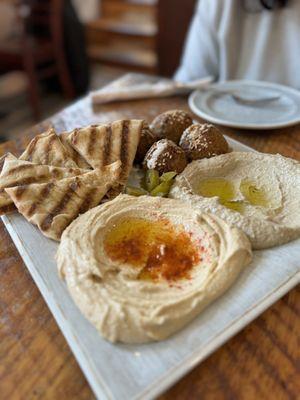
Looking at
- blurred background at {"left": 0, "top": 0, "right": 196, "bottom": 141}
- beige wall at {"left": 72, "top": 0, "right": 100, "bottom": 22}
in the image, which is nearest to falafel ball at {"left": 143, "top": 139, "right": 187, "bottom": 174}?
blurred background at {"left": 0, "top": 0, "right": 196, "bottom": 141}

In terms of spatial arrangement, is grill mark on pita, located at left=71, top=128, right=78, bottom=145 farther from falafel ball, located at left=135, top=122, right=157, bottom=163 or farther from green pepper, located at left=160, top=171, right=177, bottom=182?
green pepper, located at left=160, top=171, right=177, bottom=182

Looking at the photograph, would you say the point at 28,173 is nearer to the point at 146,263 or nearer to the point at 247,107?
the point at 146,263

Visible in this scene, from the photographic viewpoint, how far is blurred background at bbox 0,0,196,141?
4.39 metres

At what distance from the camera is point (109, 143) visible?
1584mm

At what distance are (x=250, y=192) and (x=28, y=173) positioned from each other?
2.65 feet

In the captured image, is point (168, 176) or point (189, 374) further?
point (168, 176)

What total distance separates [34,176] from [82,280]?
55 cm

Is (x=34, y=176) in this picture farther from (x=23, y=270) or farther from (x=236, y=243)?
(x=236, y=243)

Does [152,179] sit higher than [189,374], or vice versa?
[152,179]

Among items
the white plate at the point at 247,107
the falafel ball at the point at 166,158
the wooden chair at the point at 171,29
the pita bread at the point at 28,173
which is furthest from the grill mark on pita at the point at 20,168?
the wooden chair at the point at 171,29

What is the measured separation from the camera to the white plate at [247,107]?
1.94 m

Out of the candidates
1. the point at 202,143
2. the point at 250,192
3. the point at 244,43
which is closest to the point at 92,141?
the point at 202,143

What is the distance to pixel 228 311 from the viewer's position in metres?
0.96

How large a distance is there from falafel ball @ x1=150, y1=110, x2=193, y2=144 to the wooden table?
86 centimetres
